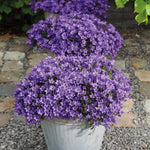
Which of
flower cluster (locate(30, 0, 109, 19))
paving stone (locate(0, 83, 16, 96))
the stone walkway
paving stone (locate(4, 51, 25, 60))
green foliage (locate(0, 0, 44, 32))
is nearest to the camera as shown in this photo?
the stone walkway

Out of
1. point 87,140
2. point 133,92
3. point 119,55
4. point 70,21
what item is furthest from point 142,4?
point 87,140

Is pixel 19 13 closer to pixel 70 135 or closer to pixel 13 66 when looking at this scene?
A: pixel 13 66

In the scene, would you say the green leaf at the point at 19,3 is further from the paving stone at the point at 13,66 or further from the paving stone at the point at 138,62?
the paving stone at the point at 138,62

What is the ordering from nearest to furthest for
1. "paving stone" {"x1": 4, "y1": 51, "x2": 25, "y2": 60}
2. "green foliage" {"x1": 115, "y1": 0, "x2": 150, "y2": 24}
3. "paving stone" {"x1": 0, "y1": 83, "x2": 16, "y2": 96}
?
"green foliage" {"x1": 115, "y1": 0, "x2": 150, "y2": 24} < "paving stone" {"x1": 0, "y1": 83, "x2": 16, "y2": 96} < "paving stone" {"x1": 4, "y1": 51, "x2": 25, "y2": 60}

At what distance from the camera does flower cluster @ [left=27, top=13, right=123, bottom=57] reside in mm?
3121

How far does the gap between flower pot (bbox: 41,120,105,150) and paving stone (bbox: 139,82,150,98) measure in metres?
1.42

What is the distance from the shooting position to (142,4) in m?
3.39

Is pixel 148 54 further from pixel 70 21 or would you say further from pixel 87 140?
pixel 87 140

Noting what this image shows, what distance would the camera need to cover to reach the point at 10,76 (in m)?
4.11

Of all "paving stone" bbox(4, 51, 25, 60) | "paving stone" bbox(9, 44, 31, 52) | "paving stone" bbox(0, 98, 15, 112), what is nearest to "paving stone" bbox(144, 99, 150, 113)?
"paving stone" bbox(0, 98, 15, 112)

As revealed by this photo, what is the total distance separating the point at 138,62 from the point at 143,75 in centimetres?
41

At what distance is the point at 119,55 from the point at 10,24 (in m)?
2.38

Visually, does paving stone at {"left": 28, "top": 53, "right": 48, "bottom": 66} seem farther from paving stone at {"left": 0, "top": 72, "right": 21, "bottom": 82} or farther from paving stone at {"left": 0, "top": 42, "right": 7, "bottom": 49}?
paving stone at {"left": 0, "top": 42, "right": 7, "bottom": 49}

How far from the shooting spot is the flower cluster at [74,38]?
3121mm
